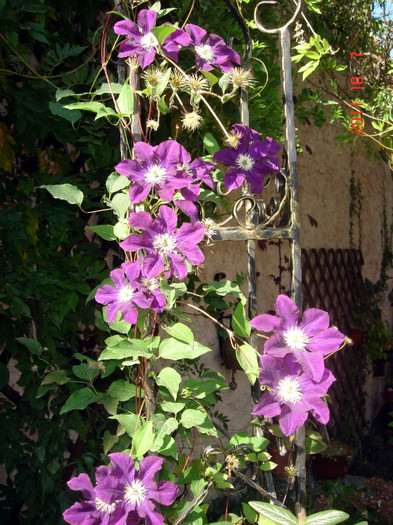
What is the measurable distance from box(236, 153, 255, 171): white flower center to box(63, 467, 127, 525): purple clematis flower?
2.31ft

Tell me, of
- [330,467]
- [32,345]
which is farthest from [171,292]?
[330,467]

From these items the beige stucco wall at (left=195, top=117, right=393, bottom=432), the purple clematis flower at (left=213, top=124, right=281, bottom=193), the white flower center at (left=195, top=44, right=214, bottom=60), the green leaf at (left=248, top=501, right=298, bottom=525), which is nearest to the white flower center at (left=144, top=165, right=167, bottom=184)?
the purple clematis flower at (left=213, top=124, right=281, bottom=193)

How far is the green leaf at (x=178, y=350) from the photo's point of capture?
3.66 feet

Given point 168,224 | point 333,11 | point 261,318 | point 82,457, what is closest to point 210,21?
point 168,224

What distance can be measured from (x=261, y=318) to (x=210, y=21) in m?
1.23

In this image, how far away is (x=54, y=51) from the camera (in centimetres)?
158

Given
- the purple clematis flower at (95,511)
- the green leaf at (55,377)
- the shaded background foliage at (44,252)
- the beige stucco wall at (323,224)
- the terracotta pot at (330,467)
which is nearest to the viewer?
Result: the purple clematis flower at (95,511)

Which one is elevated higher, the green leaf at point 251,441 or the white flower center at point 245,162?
the white flower center at point 245,162

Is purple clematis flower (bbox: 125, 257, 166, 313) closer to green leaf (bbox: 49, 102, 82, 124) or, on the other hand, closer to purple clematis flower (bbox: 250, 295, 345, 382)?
purple clematis flower (bbox: 250, 295, 345, 382)

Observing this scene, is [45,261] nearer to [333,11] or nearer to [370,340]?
[333,11]

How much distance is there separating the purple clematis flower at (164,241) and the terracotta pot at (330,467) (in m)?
3.04

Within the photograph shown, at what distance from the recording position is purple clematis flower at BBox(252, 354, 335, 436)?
3.48ft

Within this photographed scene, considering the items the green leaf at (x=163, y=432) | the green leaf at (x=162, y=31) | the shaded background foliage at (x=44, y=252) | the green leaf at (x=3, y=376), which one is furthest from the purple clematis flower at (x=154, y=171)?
the green leaf at (x=3, y=376)

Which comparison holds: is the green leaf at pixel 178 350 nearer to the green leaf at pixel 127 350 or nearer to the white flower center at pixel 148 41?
the green leaf at pixel 127 350
